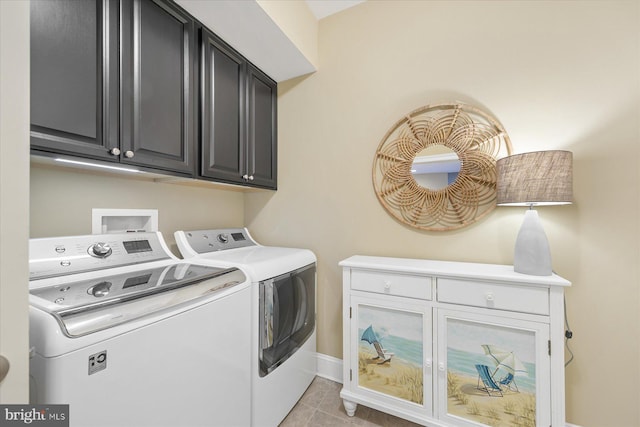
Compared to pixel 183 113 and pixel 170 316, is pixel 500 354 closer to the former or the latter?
pixel 170 316

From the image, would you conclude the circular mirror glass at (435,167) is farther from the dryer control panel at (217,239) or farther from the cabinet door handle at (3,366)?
the cabinet door handle at (3,366)

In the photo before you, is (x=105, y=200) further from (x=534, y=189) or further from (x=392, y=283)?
(x=534, y=189)

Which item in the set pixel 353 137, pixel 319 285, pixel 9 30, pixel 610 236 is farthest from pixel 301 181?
pixel 610 236

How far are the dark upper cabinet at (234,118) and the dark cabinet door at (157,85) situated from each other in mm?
98

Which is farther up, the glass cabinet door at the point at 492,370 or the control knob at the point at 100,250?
the control knob at the point at 100,250

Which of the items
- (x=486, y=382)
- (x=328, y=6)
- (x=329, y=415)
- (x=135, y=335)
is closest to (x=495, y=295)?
(x=486, y=382)

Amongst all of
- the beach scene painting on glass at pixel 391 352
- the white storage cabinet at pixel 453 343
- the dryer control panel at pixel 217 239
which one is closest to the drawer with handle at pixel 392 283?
the white storage cabinet at pixel 453 343

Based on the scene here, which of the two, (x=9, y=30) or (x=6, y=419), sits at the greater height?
(x=9, y=30)

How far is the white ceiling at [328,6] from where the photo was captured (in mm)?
1867

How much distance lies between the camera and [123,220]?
57.2 inches

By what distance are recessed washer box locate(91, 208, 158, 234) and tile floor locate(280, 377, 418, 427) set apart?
1.43 meters

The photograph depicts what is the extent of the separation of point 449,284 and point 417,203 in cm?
56

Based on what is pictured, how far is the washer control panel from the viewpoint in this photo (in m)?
1.02

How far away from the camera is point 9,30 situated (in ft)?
1.51
